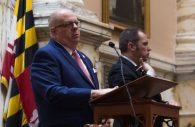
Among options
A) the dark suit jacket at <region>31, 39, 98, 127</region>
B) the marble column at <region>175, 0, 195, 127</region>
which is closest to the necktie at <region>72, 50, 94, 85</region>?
the dark suit jacket at <region>31, 39, 98, 127</region>

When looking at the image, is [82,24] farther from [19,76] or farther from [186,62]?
[186,62]

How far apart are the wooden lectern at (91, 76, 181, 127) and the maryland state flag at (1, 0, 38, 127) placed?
1769 mm

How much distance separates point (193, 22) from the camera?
836 cm

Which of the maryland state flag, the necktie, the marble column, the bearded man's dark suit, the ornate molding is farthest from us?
the marble column

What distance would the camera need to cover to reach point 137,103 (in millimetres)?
2992

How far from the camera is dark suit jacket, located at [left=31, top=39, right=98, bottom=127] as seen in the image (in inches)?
126

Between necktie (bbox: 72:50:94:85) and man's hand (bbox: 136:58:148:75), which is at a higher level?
necktie (bbox: 72:50:94:85)

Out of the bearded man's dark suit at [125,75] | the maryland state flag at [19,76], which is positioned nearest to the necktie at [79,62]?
the bearded man's dark suit at [125,75]

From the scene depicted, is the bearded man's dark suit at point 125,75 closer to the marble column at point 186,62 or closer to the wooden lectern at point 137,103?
the wooden lectern at point 137,103

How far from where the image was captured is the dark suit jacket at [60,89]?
3201 mm

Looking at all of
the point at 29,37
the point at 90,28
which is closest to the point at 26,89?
the point at 29,37

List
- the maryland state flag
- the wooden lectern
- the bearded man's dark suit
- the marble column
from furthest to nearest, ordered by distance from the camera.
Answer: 1. the marble column
2. the maryland state flag
3. the bearded man's dark suit
4. the wooden lectern

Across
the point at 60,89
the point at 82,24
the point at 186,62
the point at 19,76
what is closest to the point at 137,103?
the point at 60,89

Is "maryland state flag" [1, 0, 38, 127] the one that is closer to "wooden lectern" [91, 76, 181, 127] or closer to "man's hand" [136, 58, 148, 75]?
"man's hand" [136, 58, 148, 75]
